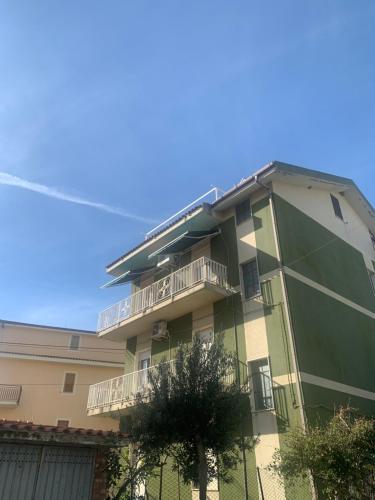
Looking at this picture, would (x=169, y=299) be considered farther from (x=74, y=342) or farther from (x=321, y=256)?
(x=74, y=342)

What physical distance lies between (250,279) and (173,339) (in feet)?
14.4

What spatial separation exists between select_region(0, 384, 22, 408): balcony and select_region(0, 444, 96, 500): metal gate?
2000 cm

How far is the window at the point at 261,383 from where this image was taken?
42.8 ft

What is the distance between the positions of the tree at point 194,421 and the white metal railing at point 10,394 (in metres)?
19.2

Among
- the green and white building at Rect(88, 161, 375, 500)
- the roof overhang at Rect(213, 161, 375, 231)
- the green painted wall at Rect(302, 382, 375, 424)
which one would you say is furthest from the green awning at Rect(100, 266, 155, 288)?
the green painted wall at Rect(302, 382, 375, 424)

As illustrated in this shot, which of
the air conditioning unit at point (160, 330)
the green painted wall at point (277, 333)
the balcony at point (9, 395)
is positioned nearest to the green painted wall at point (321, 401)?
the green painted wall at point (277, 333)

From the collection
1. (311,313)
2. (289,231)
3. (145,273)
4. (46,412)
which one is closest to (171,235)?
(145,273)

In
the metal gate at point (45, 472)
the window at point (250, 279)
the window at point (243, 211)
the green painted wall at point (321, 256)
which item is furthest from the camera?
the window at point (243, 211)

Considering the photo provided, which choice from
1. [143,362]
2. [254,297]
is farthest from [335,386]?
[143,362]

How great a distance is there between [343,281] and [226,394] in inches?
375

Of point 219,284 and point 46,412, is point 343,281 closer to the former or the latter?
point 219,284

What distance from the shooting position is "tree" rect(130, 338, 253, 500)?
9898mm

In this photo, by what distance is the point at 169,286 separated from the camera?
689 inches

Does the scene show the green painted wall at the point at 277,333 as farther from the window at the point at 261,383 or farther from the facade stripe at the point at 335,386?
the facade stripe at the point at 335,386
